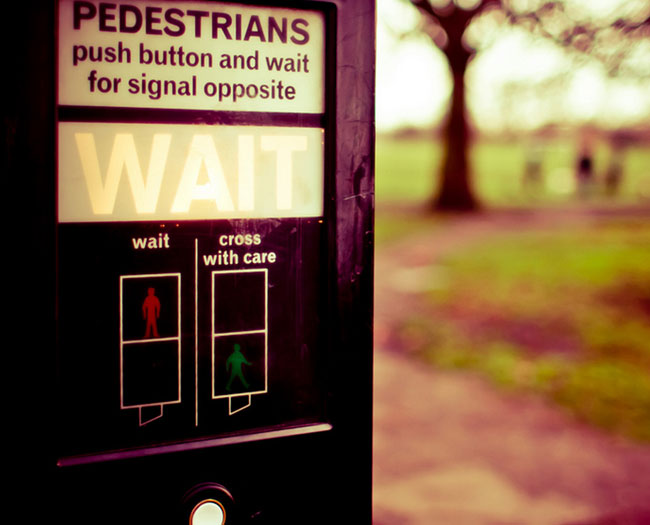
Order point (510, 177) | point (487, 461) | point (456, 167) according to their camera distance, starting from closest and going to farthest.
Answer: point (487, 461) → point (456, 167) → point (510, 177)

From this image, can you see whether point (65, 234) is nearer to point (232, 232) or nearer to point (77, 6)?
point (232, 232)

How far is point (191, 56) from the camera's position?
1.40 m

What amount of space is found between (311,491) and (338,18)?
96cm

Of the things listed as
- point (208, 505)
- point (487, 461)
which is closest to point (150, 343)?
point (208, 505)

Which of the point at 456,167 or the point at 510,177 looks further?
the point at 510,177

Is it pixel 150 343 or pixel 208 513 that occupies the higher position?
pixel 150 343

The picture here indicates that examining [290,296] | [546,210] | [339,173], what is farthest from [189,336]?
[546,210]

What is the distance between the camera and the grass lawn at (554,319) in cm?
559

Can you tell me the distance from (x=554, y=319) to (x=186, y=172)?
6906 mm

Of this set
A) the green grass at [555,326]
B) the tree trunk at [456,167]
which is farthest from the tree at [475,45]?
the green grass at [555,326]

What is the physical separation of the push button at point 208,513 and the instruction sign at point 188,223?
0.12 meters

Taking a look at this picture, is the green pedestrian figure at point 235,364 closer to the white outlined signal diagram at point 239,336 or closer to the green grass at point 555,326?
the white outlined signal diagram at point 239,336

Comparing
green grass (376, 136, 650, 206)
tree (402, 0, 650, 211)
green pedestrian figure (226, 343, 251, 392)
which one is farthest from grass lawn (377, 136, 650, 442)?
green grass (376, 136, 650, 206)

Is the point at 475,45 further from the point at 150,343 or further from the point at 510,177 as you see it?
the point at 510,177
